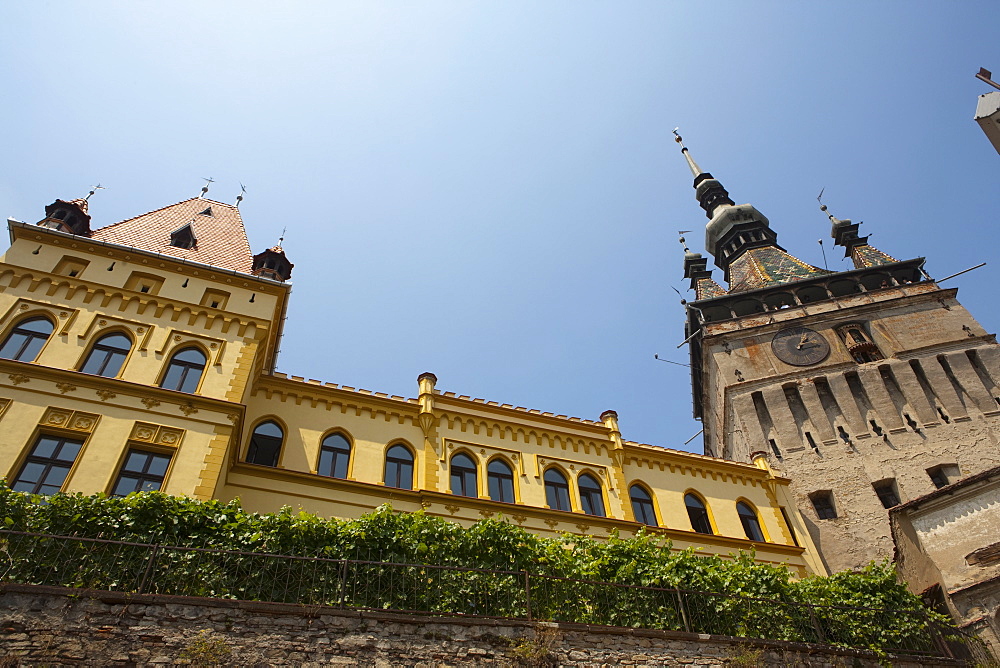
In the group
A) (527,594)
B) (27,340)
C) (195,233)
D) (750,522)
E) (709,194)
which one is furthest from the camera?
(709,194)

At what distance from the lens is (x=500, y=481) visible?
20188 mm

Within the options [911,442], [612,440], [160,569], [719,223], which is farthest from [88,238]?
[719,223]

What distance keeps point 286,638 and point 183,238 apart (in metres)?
15.7

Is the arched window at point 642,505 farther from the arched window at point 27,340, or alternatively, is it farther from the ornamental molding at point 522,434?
the arched window at point 27,340

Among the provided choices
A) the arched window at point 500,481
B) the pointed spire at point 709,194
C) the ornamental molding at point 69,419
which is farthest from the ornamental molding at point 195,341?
the pointed spire at point 709,194

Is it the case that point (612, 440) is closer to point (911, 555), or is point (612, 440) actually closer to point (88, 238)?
point (911, 555)

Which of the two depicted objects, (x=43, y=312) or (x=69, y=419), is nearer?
(x=69, y=419)

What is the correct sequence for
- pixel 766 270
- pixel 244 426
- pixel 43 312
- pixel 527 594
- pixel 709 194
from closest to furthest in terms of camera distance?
pixel 527 594, pixel 43 312, pixel 244 426, pixel 766 270, pixel 709 194

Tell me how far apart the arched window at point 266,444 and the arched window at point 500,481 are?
5877 millimetres

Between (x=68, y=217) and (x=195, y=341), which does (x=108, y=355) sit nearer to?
(x=195, y=341)

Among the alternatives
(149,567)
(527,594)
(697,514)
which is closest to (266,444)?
(149,567)

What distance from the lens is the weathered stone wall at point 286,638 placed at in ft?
31.5

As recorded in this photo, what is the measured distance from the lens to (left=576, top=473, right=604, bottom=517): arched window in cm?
2067

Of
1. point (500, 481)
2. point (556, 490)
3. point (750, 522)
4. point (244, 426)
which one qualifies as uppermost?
point (244, 426)
